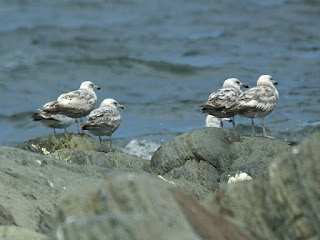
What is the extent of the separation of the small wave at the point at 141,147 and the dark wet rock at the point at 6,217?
28.4 ft

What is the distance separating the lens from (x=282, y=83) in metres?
20.8

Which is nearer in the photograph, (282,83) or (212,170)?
(212,170)

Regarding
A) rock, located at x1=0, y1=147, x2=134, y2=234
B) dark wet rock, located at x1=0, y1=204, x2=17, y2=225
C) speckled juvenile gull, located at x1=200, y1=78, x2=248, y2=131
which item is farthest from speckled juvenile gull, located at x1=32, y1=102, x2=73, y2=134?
dark wet rock, located at x1=0, y1=204, x2=17, y2=225

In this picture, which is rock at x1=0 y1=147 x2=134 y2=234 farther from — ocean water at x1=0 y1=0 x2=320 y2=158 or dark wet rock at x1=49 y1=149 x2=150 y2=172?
ocean water at x1=0 y1=0 x2=320 y2=158

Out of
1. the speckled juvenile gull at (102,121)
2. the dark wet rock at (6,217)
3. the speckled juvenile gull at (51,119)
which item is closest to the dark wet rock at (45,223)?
the dark wet rock at (6,217)

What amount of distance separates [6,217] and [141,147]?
31.1ft

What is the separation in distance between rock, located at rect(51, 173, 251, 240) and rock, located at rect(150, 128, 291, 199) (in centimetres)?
409

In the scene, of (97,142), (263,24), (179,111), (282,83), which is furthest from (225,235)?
(263,24)

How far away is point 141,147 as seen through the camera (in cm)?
1559

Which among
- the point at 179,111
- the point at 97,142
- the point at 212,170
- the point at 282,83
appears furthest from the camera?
the point at 282,83

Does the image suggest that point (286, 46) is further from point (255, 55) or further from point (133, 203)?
point (133, 203)

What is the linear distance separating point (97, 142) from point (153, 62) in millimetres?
13505

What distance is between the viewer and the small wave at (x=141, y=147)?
49.6ft

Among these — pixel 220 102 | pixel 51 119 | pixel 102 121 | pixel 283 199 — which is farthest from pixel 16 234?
pixel 51 119
